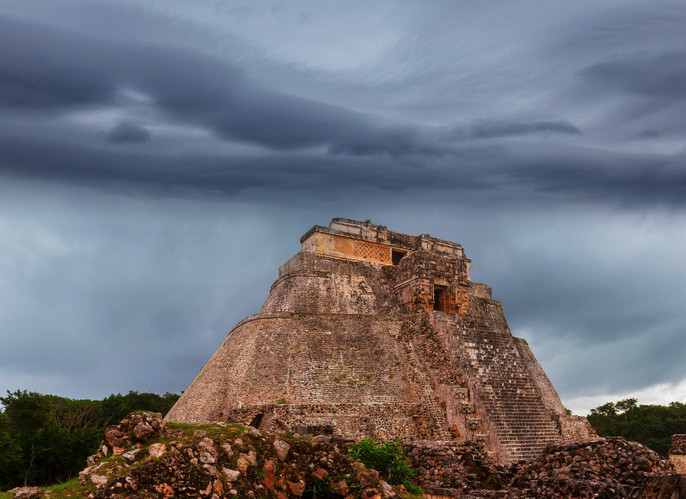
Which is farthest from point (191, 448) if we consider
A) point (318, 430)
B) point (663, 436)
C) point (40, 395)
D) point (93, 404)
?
point (663, 436)

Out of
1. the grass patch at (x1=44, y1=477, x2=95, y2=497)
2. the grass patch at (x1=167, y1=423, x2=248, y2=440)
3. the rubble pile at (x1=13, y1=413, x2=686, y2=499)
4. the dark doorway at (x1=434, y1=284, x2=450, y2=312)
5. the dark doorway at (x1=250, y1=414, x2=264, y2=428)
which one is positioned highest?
the dark doorway at (x1=434, y1=284, x2=450, y2=312)

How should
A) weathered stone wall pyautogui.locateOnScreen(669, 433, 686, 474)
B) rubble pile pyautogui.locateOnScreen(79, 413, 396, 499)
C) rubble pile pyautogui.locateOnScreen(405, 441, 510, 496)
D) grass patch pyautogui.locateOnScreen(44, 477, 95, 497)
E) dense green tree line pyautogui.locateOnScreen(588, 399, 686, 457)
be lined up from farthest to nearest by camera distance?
dense green tree line pyautogui.locateOnScreen(588, 399, 686, 457), weathered stone wall pyautogui.locateOnScreen(669, 433, 686, 474), rubble pile pyautogui.locateOnScreen(405, 441, 510, 496), rubble pile pyautogui.locateOnScreen(79, 413, 396, 499), grass patch pyautogui.locateOnScreen(44, 477, 95, 497)

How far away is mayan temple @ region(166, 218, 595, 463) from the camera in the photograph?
62.1 ft

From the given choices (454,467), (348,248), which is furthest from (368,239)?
(454,467)

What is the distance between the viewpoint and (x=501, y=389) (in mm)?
20516

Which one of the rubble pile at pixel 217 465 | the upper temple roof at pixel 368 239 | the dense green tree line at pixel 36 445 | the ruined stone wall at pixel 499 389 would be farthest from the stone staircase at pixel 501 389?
the dense green tree line at pixel 36 445

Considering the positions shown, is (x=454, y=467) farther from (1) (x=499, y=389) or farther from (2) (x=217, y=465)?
(2) (x=217, y=465)

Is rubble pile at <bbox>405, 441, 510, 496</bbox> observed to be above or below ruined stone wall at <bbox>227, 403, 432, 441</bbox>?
below

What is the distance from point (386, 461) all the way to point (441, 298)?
1307cm

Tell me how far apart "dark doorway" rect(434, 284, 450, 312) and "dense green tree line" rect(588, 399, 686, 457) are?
22160 millimetres

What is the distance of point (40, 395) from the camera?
3147cm

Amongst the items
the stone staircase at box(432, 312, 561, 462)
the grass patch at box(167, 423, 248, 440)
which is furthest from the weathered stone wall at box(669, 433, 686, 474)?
the grass patch at box(167, 423, 248, 440)

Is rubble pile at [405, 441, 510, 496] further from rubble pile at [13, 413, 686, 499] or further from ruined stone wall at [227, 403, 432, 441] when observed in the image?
ruined stone wall at [227, 403, 432, 441]

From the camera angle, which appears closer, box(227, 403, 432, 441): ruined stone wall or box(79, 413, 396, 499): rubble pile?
box(79, 413, 396, 499): rubble pile
